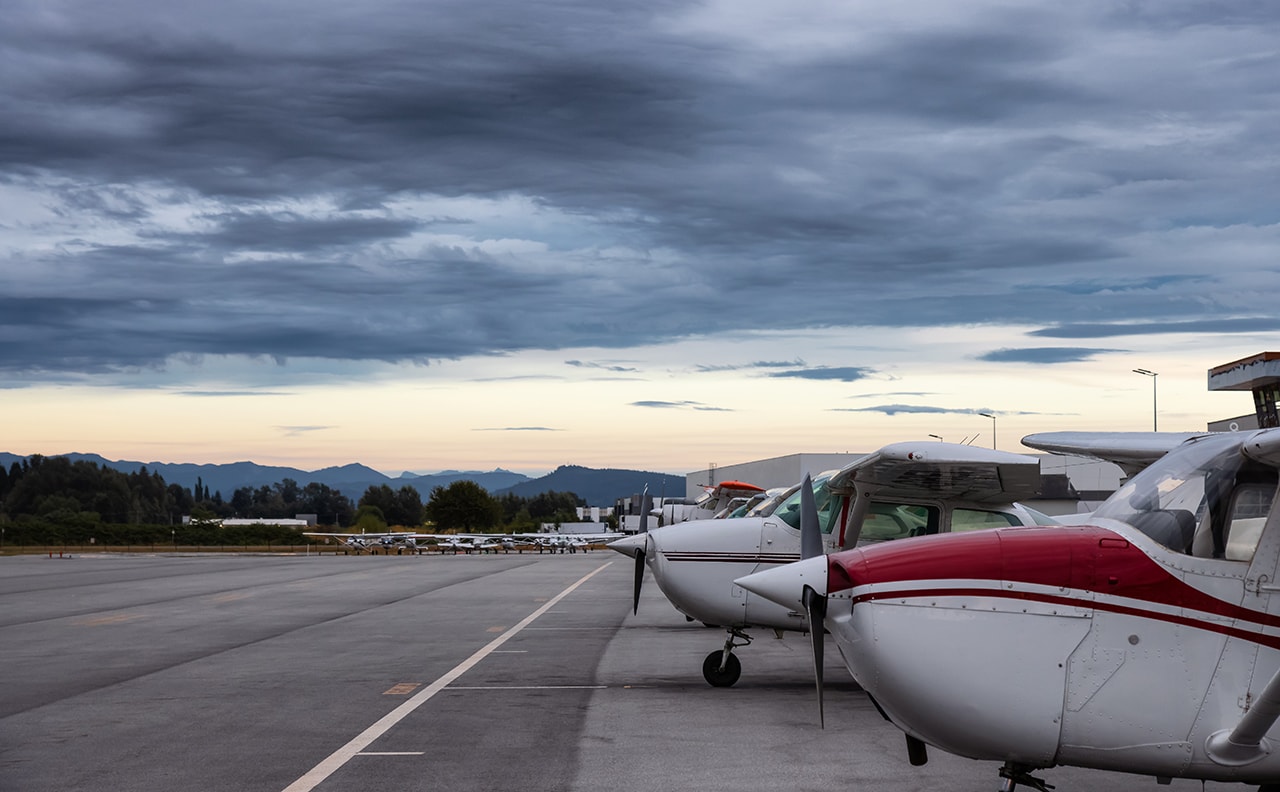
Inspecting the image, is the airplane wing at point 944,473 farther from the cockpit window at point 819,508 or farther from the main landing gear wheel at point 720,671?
the main landing gear wheel at point 720,671

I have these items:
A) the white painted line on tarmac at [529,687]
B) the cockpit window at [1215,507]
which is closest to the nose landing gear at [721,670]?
the white painted line on tarmac at [529,687]

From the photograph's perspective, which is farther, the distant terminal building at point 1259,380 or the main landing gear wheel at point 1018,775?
the distant terminal building at point 1259,380

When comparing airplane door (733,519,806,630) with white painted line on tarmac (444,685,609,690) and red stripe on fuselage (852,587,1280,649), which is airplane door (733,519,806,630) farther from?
red stripe on fuselage (852,587,1280,649)

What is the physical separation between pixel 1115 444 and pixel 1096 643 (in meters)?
2.45

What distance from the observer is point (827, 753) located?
9.09 metres

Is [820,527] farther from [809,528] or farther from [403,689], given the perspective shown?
[403,689]

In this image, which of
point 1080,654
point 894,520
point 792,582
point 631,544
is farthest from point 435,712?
point 1080,654

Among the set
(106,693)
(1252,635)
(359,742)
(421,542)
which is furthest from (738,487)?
(421,542)

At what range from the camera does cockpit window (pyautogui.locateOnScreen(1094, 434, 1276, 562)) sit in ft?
19.5

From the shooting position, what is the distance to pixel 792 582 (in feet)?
20.8

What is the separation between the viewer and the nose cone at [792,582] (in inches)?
241

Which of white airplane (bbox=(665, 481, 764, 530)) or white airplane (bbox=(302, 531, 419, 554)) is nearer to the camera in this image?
white airplane (bbox=(665, 481, 764, 530))

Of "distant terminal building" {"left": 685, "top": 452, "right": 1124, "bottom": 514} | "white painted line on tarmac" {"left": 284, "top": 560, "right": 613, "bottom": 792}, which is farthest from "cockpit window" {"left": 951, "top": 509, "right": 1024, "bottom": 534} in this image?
"distant terminal building" {"left": 685, "top": 452, "right": 1124, "bottom": 514}

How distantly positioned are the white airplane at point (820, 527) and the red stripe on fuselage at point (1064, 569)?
15.5 ft
